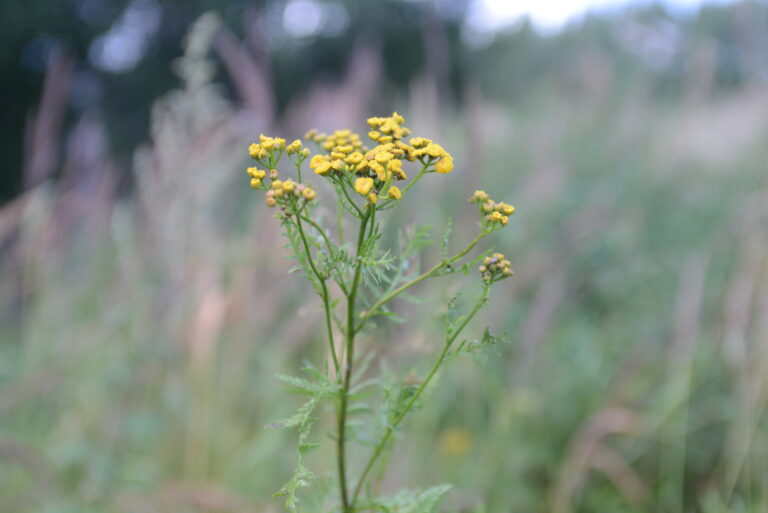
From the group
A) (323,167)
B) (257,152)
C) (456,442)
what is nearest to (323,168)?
(323,167)

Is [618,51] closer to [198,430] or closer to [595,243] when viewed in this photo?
[595,243]

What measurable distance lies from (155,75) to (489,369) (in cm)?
933

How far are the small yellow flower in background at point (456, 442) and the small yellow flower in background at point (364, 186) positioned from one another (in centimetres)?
234

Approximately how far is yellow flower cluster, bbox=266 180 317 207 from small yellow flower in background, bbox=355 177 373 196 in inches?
2.4

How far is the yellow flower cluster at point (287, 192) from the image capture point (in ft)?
2.70

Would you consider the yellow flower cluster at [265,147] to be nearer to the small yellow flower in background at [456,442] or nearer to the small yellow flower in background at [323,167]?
the small yellow flower in background at [323,167]

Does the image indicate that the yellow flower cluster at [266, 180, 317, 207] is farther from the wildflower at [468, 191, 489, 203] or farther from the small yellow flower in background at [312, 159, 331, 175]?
the wildflower at [468, 191, 489, 203]

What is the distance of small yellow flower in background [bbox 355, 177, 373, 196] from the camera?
820 mm

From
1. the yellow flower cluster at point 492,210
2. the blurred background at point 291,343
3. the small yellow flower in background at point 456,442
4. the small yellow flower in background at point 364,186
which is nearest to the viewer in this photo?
the small yellow flower in background at point 364,186

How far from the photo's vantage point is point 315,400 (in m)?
0.82

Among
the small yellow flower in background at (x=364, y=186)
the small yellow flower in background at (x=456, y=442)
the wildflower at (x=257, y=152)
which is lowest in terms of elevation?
the small yellow flower in background at (x=364, y=186)

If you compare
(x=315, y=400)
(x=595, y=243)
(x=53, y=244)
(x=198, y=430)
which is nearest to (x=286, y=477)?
(x=198, y=430)

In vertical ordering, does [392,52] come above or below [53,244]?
above

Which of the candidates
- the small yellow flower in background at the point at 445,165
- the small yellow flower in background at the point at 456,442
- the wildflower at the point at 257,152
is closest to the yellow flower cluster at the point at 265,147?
the wildflower at the point at 257,152
